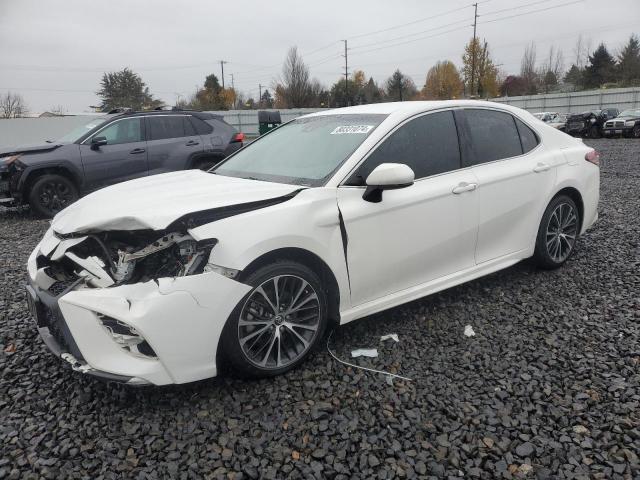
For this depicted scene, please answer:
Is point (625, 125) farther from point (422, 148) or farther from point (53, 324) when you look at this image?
point (53, 324)

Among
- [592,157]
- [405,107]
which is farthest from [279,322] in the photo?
[592,157]

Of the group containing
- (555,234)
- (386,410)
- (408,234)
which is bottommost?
(386,410)

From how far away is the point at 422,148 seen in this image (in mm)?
3568

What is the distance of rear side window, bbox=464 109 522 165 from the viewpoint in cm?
390

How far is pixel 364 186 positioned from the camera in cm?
318

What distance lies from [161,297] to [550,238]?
11.6 ft

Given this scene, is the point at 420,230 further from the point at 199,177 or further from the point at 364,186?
the point at 199,177

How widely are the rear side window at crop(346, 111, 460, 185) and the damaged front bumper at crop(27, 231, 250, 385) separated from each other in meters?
1.24

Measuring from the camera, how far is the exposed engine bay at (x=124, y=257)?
2617 millimetres

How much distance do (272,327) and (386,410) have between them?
79 centimetres

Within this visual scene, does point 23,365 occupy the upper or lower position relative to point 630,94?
lower

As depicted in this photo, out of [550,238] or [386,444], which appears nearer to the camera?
[386,444]

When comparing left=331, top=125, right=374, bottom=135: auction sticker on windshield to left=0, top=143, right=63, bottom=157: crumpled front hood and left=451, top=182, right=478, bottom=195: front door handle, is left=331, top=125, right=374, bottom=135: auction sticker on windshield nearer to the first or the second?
left=451, top=182, right=478, bottom=195: front door handle

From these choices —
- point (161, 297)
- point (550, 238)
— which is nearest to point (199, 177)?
point (161, 297)
